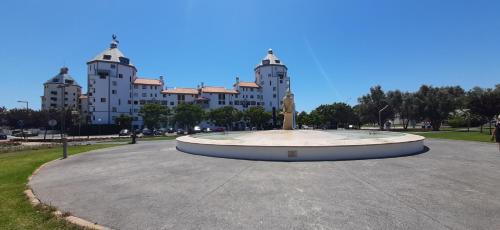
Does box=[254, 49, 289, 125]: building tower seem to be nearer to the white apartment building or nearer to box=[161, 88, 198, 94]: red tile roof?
the white apartment building

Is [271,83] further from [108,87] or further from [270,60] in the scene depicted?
[108,87]

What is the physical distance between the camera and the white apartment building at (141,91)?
296 feet

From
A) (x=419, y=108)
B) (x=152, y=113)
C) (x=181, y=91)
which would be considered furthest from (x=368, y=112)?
(x=181, y=91)

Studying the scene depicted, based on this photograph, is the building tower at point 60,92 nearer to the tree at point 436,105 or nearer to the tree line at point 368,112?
the tree line at point 368,112

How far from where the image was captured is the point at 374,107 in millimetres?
76000

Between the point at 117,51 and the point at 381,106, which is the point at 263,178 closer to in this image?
the point at 381,106

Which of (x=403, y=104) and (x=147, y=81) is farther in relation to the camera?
(x=147, y=81)

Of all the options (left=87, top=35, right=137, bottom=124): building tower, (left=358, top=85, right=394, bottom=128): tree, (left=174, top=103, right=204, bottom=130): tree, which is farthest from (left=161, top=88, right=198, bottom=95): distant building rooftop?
(left=358, top=85, right=394, bottom=128): tree

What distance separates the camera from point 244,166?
11.6m

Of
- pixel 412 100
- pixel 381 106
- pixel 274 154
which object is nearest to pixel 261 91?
pixel 381 106

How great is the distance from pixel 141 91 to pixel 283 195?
323ft

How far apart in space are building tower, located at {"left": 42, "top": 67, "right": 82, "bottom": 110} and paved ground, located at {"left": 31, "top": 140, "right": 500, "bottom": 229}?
126m

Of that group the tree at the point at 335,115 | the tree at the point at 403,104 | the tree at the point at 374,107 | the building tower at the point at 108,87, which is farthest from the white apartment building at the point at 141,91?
the tree at the point at 403,104

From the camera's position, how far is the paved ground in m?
5.46
